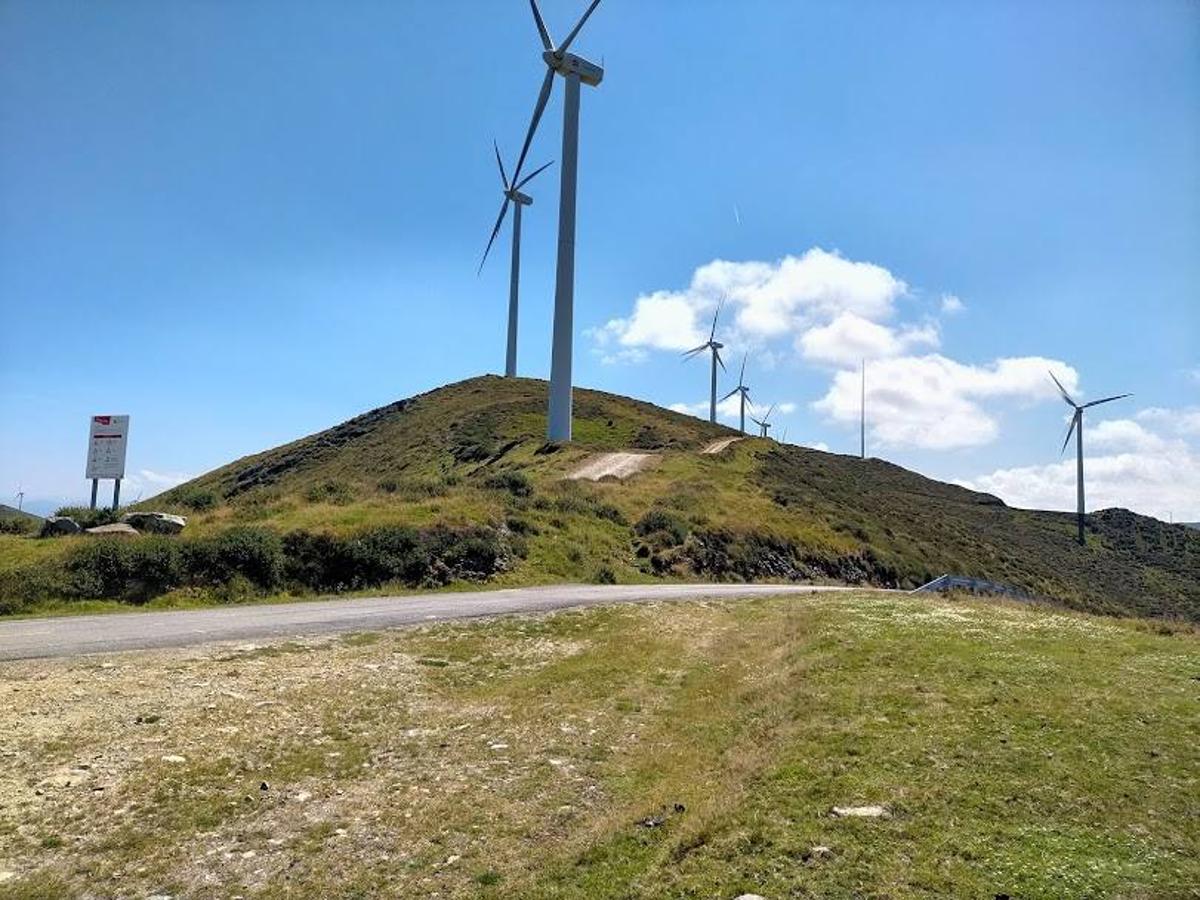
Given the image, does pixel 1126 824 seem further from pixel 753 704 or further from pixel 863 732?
pixel 753 704

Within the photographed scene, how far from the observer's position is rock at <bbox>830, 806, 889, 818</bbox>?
8006mm

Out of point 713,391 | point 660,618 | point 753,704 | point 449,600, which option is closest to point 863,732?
point 753,704

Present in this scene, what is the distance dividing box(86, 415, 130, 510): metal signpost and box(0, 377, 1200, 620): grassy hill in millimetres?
3628

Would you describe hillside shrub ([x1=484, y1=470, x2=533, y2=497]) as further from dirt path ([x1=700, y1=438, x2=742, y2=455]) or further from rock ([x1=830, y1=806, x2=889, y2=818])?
rock ([x1=830, y1=806, x2=889, y2=818])

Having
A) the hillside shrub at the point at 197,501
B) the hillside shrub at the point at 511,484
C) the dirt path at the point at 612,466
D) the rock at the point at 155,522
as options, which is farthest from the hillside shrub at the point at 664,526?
the rock at the point at 155,522

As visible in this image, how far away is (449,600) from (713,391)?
341ft

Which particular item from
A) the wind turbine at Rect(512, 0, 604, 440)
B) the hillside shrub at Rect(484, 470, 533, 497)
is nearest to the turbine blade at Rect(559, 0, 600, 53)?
the wind turbine at Rect(512, 0, 604, 440)

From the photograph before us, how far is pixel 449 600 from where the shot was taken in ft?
88.7

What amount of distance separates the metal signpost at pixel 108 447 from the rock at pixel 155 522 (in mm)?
1302

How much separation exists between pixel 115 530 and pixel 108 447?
411cm

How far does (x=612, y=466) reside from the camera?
66.6 metres

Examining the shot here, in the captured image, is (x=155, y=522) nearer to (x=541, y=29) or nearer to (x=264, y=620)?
(x=264, y=620)

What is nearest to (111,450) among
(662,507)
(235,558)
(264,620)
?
(235,558)

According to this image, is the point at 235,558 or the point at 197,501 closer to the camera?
the point at 235,558
